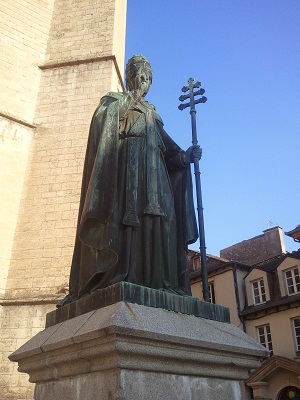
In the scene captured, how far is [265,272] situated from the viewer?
21.2 meters

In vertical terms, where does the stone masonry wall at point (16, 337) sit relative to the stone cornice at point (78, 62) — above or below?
below

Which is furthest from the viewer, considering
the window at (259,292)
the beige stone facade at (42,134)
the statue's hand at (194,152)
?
the window at (259,292)

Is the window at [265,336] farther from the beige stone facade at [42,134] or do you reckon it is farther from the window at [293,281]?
the beige stone facade at [42,134]

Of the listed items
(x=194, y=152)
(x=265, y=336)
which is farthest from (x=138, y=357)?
(x=265, y=336)

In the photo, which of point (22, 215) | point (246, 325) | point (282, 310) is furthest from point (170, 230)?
point (246, 325)

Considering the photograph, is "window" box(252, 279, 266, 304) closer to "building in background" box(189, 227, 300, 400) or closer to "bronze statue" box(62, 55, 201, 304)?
"building in background" box(189, 227, 300, 400)

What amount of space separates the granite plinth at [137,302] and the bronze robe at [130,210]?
0.44 feet

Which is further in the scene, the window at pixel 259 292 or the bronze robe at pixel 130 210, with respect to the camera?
the window at pixel 259 292

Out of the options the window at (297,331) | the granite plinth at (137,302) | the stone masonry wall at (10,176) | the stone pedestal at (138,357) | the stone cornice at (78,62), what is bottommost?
the stone pedestal at (138,357)

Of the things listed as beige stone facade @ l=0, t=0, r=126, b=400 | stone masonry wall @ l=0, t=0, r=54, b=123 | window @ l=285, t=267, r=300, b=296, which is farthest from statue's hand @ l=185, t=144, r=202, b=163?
window @ l=285, t=267, r=300, b=296

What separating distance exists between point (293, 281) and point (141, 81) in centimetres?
1794

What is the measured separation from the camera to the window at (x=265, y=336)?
19.4 metres

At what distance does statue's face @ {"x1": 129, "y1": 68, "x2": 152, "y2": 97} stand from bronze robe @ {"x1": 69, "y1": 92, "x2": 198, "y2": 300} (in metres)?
0.12

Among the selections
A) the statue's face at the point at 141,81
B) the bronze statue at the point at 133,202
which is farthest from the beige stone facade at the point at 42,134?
the statue's face at the point at 141,81
